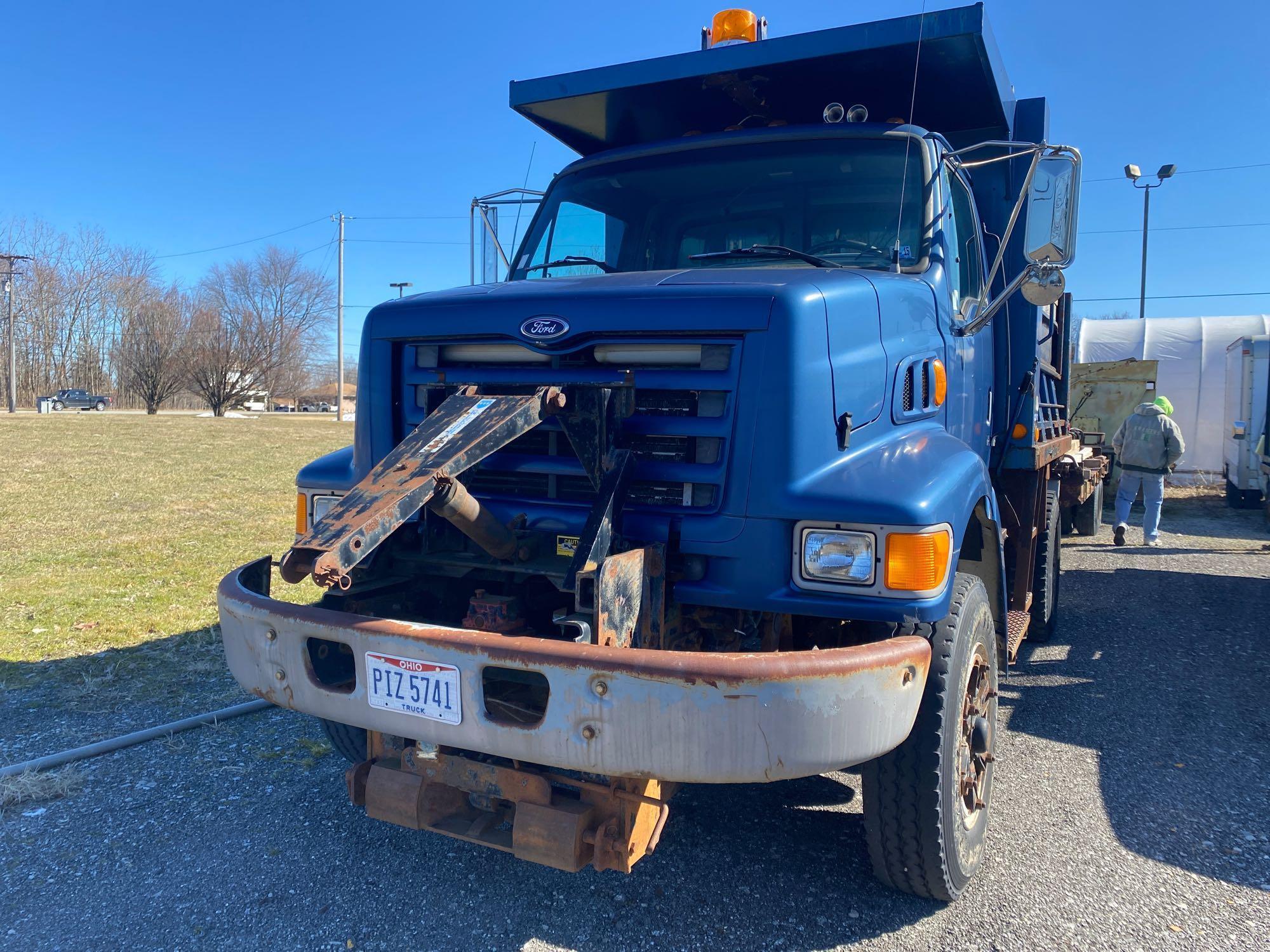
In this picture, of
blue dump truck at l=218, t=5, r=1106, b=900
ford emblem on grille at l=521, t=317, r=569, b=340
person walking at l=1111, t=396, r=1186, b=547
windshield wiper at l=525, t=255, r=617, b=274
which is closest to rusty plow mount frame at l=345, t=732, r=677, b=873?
blue dump truck at l=218, t=5, r=1106, b=900

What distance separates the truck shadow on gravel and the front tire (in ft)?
3.07

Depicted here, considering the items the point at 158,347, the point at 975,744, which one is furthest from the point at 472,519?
the point at 158,347

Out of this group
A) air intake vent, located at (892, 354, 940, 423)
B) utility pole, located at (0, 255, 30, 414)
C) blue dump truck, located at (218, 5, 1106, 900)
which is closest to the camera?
blue dump truck, located at (218, 5, 1106, 900)

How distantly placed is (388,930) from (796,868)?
56.2 inches

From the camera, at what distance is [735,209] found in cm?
413

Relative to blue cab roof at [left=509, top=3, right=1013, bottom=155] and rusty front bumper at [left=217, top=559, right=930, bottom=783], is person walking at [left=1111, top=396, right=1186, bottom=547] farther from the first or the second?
rusty front bumper at [left=217, top=559, right=930, bottom=783]

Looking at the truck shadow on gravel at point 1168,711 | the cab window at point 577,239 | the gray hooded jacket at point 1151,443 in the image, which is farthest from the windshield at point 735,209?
the gray hooded jacket at point 1151,443

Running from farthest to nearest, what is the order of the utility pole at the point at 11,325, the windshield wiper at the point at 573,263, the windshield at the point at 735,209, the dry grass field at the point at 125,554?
the utility pole at the point at 11,325 < the dry grass field at the point at 125,554 < the windshield wiper at the point at 573,263 < the windshield at the point at 735,209

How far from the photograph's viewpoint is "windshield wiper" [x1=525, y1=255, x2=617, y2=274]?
166 inches

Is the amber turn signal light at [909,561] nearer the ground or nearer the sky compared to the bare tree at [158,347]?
nearer the ground

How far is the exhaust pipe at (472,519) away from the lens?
2.57 meters

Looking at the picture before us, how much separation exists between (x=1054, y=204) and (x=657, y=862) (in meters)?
2.97

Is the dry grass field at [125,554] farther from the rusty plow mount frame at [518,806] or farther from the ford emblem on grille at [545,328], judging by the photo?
the ford emblem on grille at [545,328]

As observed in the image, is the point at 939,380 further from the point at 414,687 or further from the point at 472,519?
the point at 414,687
